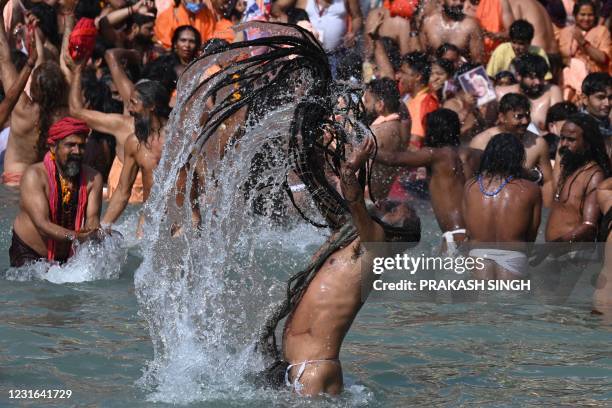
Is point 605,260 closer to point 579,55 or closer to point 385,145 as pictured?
point 385,145

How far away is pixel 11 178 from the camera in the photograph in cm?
1106

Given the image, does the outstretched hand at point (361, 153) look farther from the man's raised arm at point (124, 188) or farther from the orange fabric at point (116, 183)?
the orange fabric at point (116, 183)

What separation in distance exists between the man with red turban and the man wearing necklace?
3.23 m

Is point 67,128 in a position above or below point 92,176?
above

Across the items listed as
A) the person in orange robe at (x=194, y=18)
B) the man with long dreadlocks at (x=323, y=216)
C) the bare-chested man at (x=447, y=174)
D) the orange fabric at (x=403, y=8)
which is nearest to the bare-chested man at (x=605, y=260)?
the bare-chested man at (x=447, y=174)

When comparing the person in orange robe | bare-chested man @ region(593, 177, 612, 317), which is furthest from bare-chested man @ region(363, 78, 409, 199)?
the person in orange robe

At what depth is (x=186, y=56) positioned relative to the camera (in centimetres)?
1180

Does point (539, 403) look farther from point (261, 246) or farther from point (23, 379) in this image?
point (261, 246)

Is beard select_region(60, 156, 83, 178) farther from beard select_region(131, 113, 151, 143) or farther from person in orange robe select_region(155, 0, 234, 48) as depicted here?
person in orange robe select_region(155, 0, 234, 48)

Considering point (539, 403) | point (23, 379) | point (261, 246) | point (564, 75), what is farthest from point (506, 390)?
point (564, 75)

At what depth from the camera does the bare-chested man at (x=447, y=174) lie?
8836 millimetres

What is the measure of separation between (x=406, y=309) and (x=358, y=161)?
3.15 metres

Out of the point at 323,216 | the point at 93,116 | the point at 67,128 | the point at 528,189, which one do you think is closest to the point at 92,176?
the point at 67,128

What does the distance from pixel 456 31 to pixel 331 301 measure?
23.6 feet
